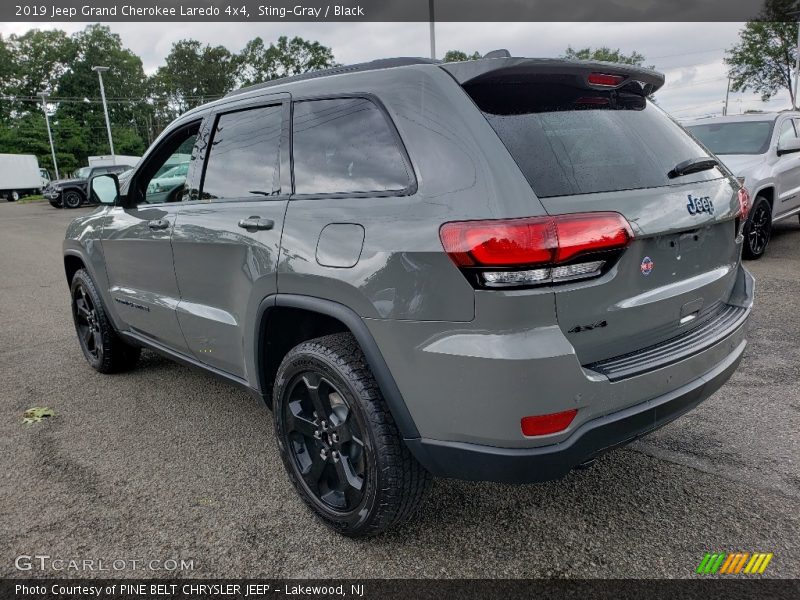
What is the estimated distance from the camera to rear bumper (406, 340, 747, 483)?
1.96 meters

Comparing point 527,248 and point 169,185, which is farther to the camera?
point 169,185

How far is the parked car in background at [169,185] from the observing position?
3.44 metres

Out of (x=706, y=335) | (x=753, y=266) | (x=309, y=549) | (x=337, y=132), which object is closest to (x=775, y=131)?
(x=753, y=266)

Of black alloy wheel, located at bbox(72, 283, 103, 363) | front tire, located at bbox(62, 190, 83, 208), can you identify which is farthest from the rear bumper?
front tire, located at bbox(62, 190, 83, 208)

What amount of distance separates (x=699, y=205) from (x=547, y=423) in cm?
107

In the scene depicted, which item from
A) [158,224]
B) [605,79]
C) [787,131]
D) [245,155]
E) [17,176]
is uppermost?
[605,79]

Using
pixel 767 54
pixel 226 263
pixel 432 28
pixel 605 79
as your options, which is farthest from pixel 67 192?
pixel 767 54

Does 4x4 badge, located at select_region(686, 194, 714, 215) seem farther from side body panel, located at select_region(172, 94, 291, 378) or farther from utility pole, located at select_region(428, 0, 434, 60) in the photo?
utility pole, located at select_region(428, 0, 434, 60)

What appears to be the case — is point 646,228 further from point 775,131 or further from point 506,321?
point 775,131

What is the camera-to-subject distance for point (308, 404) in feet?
8.57

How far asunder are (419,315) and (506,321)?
30cm

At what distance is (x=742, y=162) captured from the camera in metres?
Result: 7.43

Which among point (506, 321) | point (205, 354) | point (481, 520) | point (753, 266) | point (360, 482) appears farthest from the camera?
point (753, 266)

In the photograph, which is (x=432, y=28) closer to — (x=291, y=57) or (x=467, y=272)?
(x=467, y=272)
